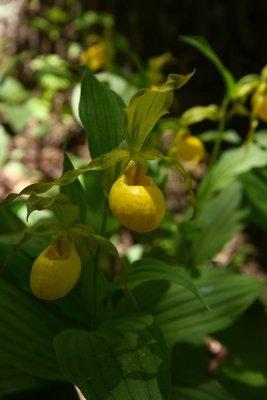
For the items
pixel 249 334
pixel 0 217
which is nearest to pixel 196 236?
pixel 249 334

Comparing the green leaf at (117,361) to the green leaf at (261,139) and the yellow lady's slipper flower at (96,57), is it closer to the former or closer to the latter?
the green leaf at (261,139)

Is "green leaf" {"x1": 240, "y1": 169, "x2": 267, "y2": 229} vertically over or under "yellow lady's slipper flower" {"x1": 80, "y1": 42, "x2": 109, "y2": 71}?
under

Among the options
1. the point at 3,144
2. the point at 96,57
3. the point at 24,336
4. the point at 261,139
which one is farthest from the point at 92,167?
the point at 3,144

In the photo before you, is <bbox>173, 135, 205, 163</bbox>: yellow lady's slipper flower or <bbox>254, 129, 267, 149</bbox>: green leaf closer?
→ <bbox>173, 135, 205, 163</bbox>: yellow lady's slipper flower

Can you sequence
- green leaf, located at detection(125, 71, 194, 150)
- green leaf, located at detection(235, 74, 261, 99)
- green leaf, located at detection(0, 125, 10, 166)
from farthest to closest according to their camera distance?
green leaf, located at detection(0, 125, 10, 166)
green leaf, located at detection(235, 74, 261, 99)
green leaf, located at detection(125, 71, 194, 150)

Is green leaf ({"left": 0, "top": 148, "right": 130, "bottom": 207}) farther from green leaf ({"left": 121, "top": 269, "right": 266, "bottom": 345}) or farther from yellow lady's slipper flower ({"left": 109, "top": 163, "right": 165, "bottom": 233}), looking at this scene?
green leaf ({"left": 121, "top": 269, "right": 266, "bottom": 345})

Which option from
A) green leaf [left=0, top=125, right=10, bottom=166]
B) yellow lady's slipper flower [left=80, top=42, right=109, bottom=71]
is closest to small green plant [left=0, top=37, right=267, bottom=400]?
yellow lady's slipper flower [left=80, top=42, right=109, bottom=71]

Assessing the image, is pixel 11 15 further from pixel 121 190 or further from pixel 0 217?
pixel 121 190

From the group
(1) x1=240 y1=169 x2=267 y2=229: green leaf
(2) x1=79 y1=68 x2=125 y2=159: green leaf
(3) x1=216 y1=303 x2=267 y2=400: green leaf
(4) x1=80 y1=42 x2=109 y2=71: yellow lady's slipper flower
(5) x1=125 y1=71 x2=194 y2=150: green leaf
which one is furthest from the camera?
(4) x1=80 y1=42 x2=109 y2=71: yellow lady's slipper flower
